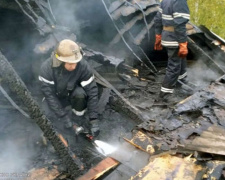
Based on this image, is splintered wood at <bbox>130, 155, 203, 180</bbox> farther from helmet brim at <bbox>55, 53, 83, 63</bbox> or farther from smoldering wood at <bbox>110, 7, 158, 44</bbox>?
smoldering wood at <bbox>110, 7, 158, 44</bbox>

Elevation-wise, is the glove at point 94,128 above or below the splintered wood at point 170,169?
below

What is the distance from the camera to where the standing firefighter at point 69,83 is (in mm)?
3607

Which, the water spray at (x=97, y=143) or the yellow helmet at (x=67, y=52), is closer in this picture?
the yellow helmet at (x=67, y=52)

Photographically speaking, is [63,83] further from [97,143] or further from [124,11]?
[124,11]

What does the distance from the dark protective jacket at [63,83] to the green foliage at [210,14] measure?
5.72 meters

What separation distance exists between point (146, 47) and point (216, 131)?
13.4 feet

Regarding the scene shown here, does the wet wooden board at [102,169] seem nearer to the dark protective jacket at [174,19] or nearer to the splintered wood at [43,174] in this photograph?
the splintered wood at [43,174]

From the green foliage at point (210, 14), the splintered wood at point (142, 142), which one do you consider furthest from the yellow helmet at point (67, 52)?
the green foliage at point (210, 14)

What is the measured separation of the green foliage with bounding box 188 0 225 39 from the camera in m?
8.05

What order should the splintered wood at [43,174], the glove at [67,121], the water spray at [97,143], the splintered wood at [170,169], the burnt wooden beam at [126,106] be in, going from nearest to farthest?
the splintered wood at [170,169]
the splintered wood at [43,174]
the water spray at [97,143]
the glove at [67,121]
the burnt wooden beam at [126,106]

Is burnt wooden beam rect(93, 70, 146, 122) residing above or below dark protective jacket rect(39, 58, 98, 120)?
below

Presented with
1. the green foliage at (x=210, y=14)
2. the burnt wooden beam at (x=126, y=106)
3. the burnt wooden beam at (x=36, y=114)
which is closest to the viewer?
the burnt wooden beam at (x=36, y=114)

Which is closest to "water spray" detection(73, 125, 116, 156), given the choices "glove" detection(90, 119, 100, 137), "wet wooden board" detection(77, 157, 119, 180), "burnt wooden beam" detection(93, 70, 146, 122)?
"glove" detection(90, 119, 100, 137)

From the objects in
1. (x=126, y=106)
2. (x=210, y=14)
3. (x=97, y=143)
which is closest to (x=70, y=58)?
(x=97, y=143)
